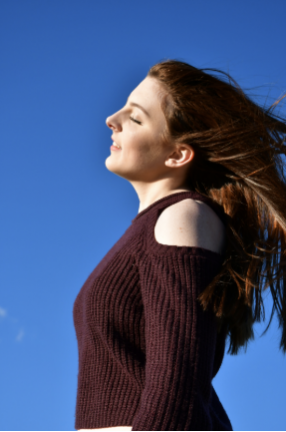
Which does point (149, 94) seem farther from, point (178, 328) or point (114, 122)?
point (178, 328)

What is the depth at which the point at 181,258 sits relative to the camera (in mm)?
2172

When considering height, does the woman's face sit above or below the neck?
above

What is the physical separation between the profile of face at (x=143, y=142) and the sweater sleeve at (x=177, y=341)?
27.5 inches

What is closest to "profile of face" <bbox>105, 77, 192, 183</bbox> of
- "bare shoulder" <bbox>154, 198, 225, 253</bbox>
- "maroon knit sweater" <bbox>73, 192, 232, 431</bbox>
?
"maroon knit sweater" <bbox>73, 192, 232, 431</bbox>

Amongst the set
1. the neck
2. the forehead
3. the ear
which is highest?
the forehead

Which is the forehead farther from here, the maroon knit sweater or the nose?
the maroon knit sweater

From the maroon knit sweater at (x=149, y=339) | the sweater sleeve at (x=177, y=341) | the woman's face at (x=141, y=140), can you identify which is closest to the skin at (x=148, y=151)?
the woman's face at (x=141, y=140)

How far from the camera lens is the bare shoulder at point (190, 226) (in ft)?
7.32

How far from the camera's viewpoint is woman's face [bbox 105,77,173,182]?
109 inches

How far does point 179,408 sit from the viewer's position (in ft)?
6.35

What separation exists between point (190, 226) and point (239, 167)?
0.68m

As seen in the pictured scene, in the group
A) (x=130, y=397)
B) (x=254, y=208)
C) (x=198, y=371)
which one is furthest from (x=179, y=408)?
(x=254, y=208)

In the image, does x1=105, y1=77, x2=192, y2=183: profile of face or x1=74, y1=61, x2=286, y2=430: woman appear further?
x1=105, y1=77, x2=192, y2=183: profile of face

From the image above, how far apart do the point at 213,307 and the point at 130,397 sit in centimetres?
56
